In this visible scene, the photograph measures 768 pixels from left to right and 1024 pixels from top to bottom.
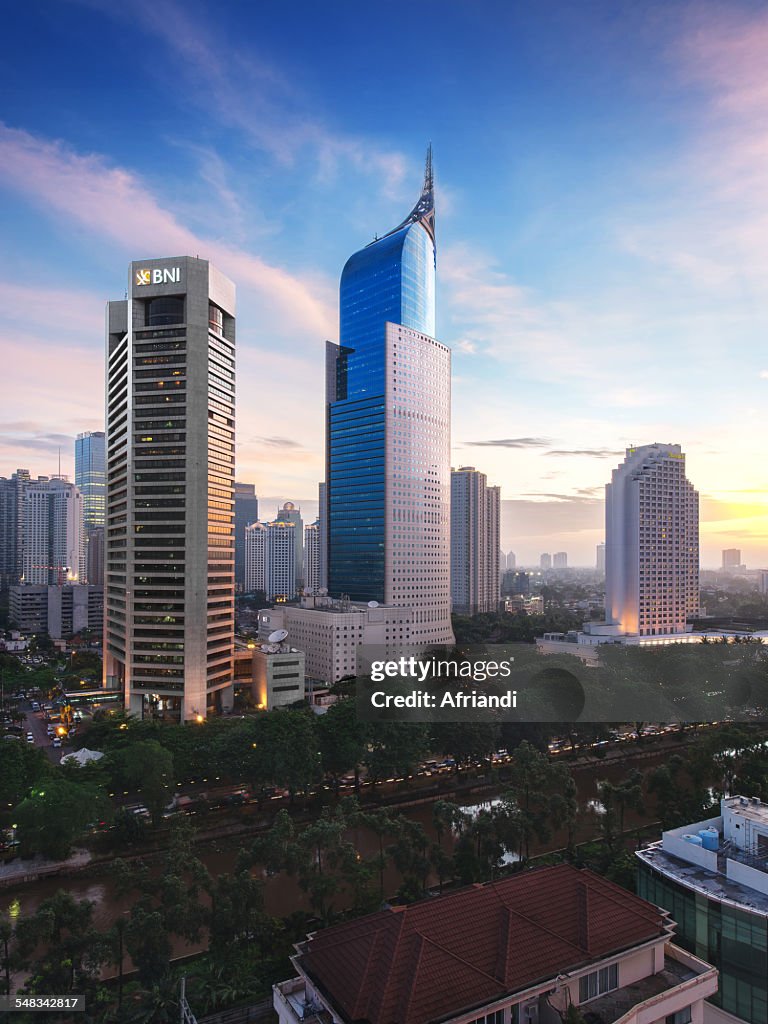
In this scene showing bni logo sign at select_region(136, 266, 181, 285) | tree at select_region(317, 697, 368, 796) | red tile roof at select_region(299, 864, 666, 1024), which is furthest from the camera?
bni logo sign at select_region(136, 266, 181, 285)

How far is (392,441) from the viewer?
50.5 metres

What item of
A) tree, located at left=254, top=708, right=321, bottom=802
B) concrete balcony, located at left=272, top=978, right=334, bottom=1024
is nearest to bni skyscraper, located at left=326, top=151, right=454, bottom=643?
tree, located at left=254, top=708, right=321, bottom=802

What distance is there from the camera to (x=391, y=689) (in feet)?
87.2

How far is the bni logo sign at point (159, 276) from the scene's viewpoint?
3297 centimetres

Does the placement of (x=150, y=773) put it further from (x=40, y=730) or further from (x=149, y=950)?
(x=40, y=730)

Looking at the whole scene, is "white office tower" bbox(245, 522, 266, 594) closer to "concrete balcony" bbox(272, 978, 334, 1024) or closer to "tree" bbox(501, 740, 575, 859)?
"tree" bbox(501, 740, 575, 859)

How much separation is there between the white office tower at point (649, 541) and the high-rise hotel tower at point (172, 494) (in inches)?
1278

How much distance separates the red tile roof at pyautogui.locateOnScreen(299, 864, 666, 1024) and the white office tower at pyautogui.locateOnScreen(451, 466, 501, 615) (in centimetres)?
7293

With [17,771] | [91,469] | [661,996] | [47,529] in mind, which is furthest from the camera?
[91,469]

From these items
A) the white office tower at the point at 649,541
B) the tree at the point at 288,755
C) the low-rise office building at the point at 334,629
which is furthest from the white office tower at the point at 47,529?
the tree at the point at 288,755

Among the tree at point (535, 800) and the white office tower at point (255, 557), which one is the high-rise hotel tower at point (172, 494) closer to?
the tree at point (535, 800)

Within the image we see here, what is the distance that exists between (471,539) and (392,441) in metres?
36.3

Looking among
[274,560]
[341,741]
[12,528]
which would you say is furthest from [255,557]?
[341,741]

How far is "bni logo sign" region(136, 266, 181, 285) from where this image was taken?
32969 mm
